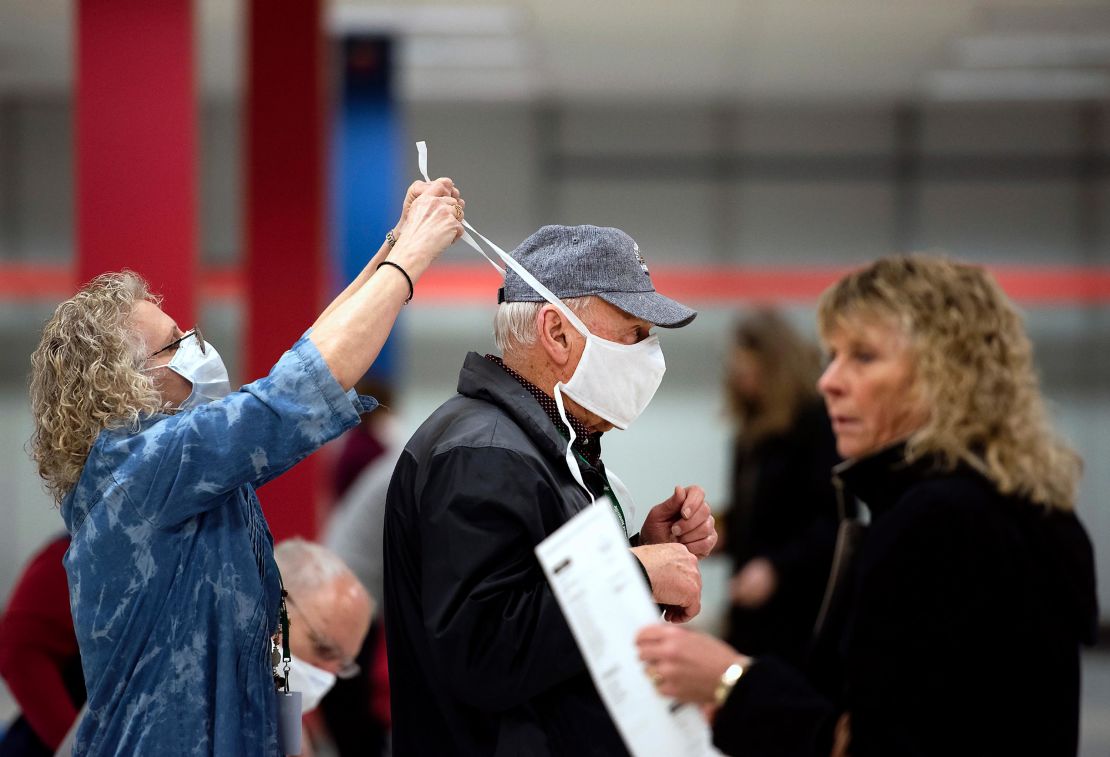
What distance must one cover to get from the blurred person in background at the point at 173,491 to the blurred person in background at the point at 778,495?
2.57 m

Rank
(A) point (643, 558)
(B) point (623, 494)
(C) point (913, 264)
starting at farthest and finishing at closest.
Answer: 1. (B) point (623, 494)
2. (C) point (913, 264)
3. (A) point (643, 558)

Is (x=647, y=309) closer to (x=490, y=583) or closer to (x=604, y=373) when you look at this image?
(x=604, y=373)

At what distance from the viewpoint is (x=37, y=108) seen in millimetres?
9672

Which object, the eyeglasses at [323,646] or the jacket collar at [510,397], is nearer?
the jacket collar at [510,397]

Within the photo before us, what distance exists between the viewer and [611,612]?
1513 millimetres

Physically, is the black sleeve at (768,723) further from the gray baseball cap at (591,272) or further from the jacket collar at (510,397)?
the gray baseball cap at (591,272)

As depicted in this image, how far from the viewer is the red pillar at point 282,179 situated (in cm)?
513

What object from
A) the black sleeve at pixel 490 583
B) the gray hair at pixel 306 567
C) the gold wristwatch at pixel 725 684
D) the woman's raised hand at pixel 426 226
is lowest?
the gray hair at pixel 306 567

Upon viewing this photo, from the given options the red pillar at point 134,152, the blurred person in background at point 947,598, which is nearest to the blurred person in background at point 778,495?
the red pillar at point 134,152

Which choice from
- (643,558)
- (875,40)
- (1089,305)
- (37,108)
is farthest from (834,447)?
(37,108)

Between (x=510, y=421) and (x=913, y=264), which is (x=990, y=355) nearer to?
(x=913, y=264)

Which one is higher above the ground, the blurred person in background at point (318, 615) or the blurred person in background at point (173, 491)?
the blurred person in background at point (173, 491)

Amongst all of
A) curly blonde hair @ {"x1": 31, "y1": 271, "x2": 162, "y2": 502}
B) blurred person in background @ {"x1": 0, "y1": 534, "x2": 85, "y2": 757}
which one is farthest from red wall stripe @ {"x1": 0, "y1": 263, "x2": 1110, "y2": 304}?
curly blonde hair @ {"x1": 31, "y1": 271, "x2": 162, "y2": 502}

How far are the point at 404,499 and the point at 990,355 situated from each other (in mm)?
883
